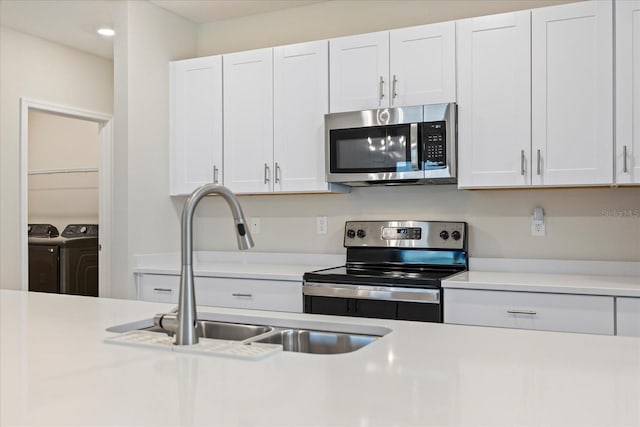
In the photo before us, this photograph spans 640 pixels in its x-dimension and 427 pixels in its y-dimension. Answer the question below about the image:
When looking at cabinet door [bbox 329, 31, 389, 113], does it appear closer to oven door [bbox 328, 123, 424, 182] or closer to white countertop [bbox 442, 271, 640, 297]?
oven door [bbox 328, 123, 424, 182]

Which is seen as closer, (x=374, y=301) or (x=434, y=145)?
(x=374, y=301)

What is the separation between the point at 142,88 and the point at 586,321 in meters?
2.97

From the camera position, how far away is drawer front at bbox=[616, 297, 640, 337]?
2506 mm

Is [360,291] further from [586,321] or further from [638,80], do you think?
[638,80]

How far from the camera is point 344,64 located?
347cm

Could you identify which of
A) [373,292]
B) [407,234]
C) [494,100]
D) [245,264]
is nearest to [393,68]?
[494,100]

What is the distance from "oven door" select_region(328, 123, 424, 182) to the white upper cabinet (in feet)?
0.58

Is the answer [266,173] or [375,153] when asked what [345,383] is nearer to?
[375,153]

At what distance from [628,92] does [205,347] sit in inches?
95.1

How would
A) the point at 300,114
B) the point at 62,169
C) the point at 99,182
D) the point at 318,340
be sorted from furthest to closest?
the point at 62,169 < the point at 99,182 < the point at 300,114 < the point at 318,340

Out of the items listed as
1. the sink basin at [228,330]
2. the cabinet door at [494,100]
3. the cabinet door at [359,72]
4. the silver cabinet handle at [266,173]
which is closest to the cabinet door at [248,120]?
the silver cabinet handle at [266,173]

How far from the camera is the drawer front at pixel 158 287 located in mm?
3650

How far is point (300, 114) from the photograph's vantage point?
3.61 metres

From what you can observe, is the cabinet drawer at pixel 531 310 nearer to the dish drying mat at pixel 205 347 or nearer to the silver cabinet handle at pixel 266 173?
the silver cabinet handle at pixel 266 173
